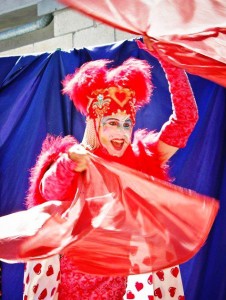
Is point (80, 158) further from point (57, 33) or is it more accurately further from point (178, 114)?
point (57, 33)

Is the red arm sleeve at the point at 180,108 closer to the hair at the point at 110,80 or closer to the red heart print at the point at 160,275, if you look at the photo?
the hair at the point at 110,80

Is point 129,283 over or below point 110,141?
below

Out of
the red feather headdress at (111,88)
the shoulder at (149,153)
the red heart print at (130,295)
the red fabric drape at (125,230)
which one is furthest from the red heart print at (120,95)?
the red heart print at (130,295)

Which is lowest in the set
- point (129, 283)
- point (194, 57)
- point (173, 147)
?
point (129, 283)

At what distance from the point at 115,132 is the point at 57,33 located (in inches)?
36.0

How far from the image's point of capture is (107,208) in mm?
1799

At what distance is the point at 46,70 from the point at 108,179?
25.6 inches

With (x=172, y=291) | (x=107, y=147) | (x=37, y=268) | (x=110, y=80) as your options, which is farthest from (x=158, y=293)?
(x=110, y=80)

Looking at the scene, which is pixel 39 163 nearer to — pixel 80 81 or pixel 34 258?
pixel 80 81

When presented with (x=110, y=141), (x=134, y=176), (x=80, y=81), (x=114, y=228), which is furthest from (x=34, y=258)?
(x=80, y=81)

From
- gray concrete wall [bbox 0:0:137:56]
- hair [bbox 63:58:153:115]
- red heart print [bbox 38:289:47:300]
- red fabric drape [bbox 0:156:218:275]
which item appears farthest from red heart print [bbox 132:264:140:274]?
gray concrete wall [bbox 0:0:137:56]

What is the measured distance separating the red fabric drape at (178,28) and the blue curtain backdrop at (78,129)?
36 centimetres

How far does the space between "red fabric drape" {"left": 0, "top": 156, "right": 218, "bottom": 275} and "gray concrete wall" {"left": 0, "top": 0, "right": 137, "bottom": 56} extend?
41.4 inches

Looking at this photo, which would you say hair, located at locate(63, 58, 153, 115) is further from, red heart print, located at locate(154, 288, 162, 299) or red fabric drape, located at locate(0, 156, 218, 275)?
red heart print, located at locate(154, 288, 162, 299)
